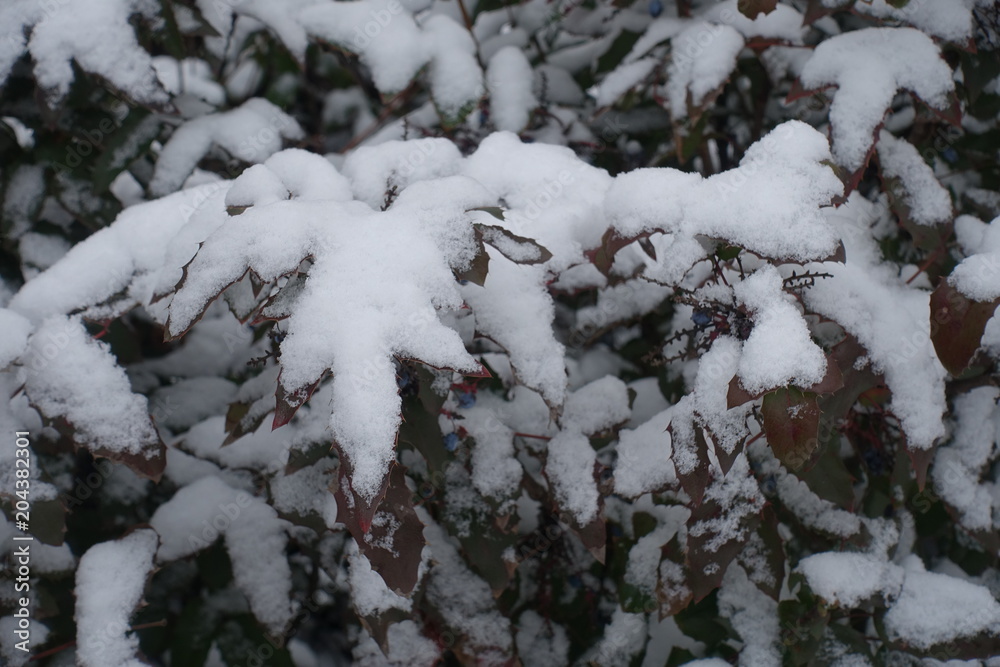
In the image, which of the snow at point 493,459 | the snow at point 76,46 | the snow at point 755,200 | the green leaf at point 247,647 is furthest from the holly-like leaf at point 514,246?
the green leaf at point 247,647

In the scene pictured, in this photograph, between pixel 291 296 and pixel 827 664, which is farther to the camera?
pixel 827 664

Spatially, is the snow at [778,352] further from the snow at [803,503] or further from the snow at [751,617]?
the snow at [751,617]

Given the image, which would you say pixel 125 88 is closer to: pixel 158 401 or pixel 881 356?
pixel 158 401

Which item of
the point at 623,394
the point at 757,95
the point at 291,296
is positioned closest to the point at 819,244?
the point at 623,394

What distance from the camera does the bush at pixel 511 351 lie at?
83 cm

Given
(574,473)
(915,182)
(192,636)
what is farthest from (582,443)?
(192,636)

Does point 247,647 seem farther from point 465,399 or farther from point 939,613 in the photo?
point 939,613

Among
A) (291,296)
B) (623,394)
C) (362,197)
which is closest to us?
(291,296)

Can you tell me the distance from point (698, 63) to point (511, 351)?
0.63m

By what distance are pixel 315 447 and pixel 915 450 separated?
30.2 inches

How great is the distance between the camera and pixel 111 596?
1.07m

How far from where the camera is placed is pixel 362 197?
3.36ft

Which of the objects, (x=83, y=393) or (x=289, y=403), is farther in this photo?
(x=83, y=393)

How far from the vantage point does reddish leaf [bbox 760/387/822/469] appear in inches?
29.6
